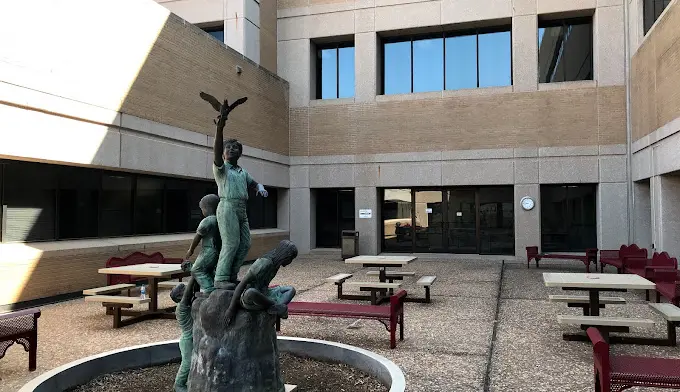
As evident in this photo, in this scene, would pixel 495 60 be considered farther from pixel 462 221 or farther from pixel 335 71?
pixel 335 71

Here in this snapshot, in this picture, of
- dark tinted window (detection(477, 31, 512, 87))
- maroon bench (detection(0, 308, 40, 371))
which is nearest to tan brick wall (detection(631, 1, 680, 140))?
dark tinted window (detection(477, 31, 512, 87))

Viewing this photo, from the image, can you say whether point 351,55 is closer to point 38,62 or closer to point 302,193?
point 302,193

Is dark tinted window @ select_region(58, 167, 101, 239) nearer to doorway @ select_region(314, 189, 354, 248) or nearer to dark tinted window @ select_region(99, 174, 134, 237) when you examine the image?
dark tinted window @ select_region(99, 174, 134, 237)

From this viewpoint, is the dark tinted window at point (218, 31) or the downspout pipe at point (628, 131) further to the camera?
the dark tinted window at point (218, 31)

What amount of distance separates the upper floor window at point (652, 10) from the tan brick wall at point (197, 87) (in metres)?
12.5

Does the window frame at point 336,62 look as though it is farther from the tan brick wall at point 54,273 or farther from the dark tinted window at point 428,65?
the tan brick wall at point 54,273

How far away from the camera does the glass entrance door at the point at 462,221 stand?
1942cm

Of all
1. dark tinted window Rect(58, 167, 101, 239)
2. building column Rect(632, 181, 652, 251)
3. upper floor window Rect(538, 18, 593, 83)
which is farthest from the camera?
upper floor window Rect(538, 18, 593, 83)

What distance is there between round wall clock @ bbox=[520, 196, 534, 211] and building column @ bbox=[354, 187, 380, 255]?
17.5 ft

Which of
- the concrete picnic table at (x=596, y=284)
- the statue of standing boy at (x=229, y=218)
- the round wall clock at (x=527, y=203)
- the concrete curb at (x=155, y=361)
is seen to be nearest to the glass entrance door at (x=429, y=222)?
the round wall clock at (x=527, y=203)

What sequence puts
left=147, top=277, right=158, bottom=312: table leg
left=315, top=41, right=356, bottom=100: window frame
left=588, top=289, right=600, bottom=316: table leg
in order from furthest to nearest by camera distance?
left=315, top=41, right=356, bottom=100: window frame
left=147, top=277, right=158, bottom=312: table leg
left=588, top=289, right=600, bottom=316: table leg

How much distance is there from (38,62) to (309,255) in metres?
12.4

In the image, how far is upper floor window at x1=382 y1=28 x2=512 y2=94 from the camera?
19344 mm

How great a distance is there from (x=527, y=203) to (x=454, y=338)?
475 inches
